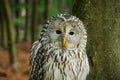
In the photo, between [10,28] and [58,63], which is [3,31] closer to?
[10,28]

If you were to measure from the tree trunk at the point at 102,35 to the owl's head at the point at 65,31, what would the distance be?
305 millimetres

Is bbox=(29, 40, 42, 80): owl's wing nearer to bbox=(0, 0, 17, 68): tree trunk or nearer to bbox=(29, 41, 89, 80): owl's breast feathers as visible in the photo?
bbox=(29, 41, 89, 80): owl's breast feathers

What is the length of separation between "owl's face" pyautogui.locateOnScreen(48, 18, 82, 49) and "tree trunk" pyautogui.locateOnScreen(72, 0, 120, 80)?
0.37 meters

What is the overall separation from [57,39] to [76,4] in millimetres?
666

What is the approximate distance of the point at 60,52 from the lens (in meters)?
5.22

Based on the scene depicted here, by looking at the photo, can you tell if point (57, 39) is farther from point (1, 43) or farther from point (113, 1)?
point (1, 43)

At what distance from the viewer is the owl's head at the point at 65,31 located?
5031mm

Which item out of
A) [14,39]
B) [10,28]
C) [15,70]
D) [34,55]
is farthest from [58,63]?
[15,70]

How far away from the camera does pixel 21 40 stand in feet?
57.1

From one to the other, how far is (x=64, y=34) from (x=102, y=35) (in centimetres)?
61

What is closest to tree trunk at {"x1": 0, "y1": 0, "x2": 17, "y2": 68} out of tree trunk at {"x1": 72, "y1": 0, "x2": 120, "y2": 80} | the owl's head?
tree trunk at {"x1": 72, "y1": 0, "x2": 120, "y2": 80}

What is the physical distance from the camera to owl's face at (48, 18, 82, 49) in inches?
198

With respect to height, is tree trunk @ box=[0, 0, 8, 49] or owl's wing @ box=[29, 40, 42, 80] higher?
owl's wing @ box=[29, 40, 42, 80]

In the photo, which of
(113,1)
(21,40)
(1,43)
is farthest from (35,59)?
(21,40)
